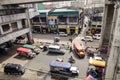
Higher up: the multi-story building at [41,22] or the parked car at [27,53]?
the multi-story building at [41,22]

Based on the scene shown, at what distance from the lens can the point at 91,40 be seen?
4675 centimetres

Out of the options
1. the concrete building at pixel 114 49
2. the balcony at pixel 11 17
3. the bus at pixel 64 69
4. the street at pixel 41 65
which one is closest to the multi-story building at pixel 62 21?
the balcony at pixel 11 17

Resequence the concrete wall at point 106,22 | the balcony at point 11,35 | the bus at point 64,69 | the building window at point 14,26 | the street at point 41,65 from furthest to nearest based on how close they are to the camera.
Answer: the building window at point 14,26 → the concrete wall at point 106,22 → the balcony at point 11,35 → the street at point 41,65 → the bus at point 64,69

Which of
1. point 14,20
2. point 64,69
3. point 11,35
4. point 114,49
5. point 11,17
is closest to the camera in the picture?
point 114,49

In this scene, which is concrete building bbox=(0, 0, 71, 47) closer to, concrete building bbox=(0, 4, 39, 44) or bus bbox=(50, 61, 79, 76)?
concrete building bbox=(0, 4, 39, 44)

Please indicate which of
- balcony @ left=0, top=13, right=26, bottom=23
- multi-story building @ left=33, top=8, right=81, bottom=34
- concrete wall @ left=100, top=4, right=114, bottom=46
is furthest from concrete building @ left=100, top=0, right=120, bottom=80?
multi-story building @ left=33, top=8, right=81, bottom=34

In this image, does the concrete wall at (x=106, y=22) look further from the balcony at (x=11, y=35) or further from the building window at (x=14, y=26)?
the building window at (x=14, y=26)

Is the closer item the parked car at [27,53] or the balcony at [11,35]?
the balcony at [11,35]

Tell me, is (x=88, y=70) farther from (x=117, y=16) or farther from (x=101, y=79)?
(x=117, y=16)

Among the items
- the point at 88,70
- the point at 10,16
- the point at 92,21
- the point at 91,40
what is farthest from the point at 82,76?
the point at 92,21

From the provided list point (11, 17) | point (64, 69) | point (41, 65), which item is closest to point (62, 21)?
point (11, 17)

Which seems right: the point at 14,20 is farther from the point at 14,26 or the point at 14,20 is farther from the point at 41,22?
the point at 41,22

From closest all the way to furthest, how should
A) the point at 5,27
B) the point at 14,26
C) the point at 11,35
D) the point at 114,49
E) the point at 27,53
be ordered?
the point at 114,49, the point at 27,53, the point at 5,27, the point at 11,35, the point at 14,26

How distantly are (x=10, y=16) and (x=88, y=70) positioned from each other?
26565 millimetres
